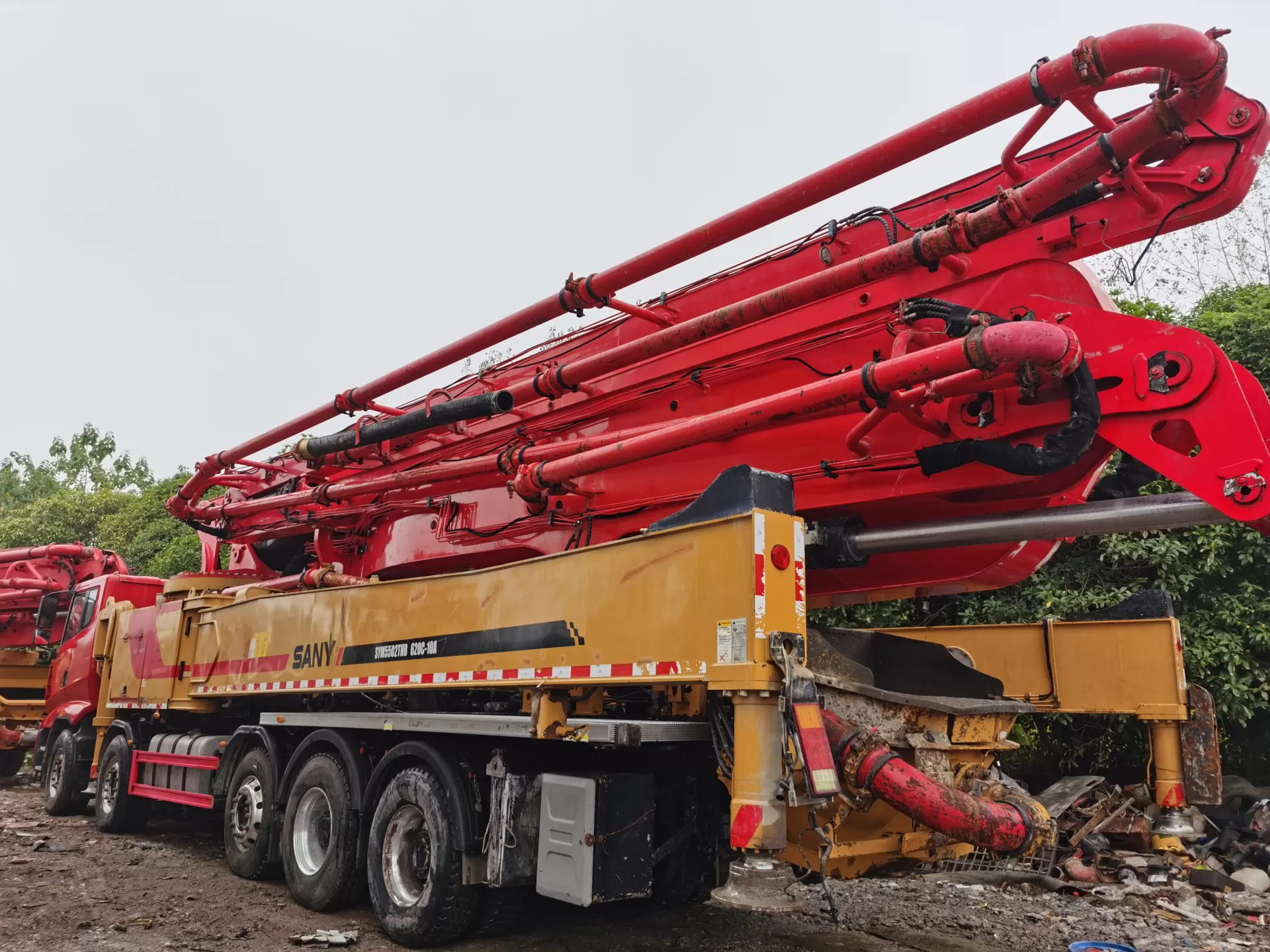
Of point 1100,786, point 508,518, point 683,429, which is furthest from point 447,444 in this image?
point 1100,786

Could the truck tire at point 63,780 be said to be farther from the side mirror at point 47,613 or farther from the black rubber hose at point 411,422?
the black rubber hose at point 411,422

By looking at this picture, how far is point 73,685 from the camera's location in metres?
10.7

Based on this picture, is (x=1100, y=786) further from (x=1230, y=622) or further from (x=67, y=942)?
(x=67, y=942)

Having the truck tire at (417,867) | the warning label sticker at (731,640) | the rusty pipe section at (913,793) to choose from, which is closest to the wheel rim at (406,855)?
the truck tire at (417,867)

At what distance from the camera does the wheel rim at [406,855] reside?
5.18 metres

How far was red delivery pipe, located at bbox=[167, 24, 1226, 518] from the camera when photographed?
3.43 m

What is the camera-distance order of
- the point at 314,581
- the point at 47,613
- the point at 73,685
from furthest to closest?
the point at 47,613 < the point at 73,685 < the point at 314,581

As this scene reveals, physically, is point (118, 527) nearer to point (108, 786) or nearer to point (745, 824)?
point (108, 786)

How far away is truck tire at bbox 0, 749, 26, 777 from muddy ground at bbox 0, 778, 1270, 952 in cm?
841

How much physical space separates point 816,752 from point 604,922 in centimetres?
291

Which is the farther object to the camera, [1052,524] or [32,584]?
[32,584]

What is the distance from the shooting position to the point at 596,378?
575cm

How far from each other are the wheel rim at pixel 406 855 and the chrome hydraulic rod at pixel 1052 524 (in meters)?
2.80

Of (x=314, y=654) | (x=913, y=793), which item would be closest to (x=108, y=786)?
(x=314, y=654)
